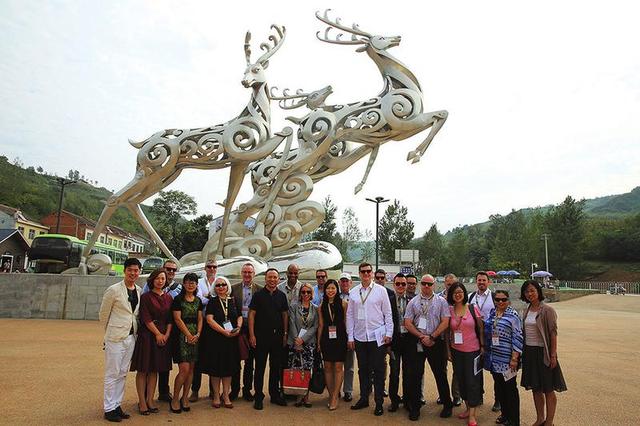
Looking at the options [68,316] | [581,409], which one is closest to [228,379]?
[581,409]

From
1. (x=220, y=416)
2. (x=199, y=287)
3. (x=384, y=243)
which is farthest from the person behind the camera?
(x=384, y=243)

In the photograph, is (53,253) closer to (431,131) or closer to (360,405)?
(431,131)

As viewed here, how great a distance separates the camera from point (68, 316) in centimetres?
1210

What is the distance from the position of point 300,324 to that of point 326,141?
27.1 ft

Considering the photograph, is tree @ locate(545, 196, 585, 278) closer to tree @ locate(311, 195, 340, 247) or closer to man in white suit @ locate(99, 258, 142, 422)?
tree @ locate(311, 195, 340, 247)

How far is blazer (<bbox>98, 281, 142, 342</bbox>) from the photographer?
4559mm

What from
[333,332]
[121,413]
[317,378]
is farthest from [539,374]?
[121,413]

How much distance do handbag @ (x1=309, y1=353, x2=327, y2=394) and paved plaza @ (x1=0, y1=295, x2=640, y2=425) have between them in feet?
0.62

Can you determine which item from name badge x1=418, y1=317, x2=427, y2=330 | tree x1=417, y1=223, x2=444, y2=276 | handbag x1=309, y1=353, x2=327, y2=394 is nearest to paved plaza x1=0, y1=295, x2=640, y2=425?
handbag x1=309, y1=353, x2=327, y2=394

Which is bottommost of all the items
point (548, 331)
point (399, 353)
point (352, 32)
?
point (399, 353)

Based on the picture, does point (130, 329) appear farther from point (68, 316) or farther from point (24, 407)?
point (68, 316)

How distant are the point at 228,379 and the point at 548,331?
10.8 ft

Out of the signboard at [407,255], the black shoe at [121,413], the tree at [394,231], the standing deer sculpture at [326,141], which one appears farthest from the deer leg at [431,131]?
the tree at [394,231]

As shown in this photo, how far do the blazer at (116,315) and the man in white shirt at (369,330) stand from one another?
230 centimetres
